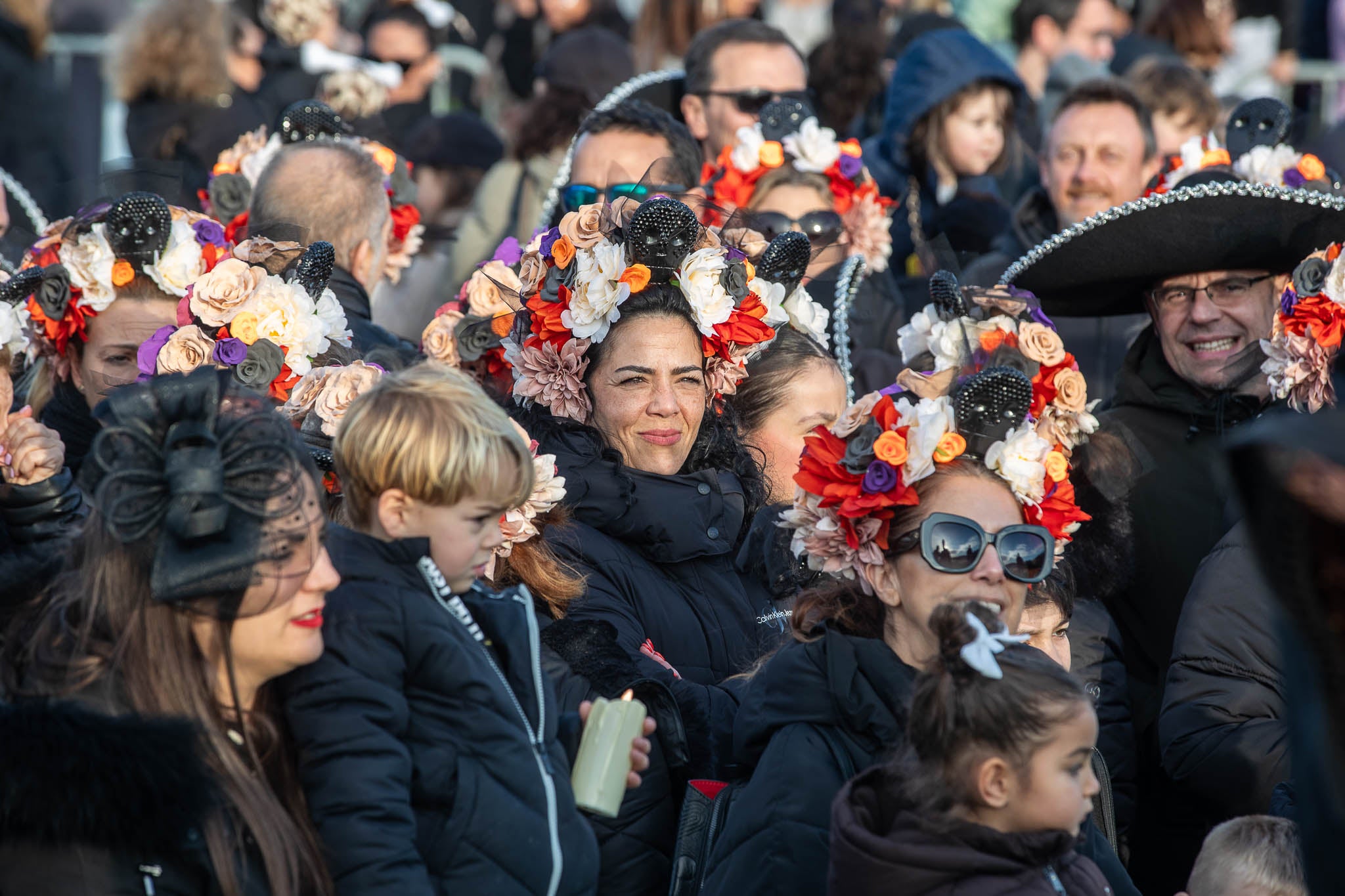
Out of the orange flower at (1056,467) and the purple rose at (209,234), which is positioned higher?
the orange flower at (1056,467)

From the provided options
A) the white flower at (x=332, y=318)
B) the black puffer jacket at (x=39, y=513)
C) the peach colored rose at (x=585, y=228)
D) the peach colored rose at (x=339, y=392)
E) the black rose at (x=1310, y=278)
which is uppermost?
the black rose at (x=1310, y=278)

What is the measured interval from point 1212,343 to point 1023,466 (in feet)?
6.11

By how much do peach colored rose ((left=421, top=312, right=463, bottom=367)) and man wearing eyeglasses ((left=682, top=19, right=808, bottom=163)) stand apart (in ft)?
7.51

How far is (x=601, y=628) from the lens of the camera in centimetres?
392

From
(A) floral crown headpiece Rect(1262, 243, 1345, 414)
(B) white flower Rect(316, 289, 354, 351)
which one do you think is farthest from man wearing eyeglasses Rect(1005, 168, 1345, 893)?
(B) white flower Rect(316, 289, 354, 351)

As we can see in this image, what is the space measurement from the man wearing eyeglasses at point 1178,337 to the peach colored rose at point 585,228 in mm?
1499

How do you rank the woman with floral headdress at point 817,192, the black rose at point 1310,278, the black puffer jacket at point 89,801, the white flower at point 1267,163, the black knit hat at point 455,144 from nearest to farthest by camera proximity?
the black puffer jacket at point 89,801
the black rose at point 1310,278
the white flower at point 1267,163
the woman with floral headdress at point 817,192
the black knit hat at point 455,144

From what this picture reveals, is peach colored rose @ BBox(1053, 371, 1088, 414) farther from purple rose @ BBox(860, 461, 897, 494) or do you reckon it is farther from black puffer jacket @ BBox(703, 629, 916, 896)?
black puffer jacket @ BBox(703, 629, 916, 896)

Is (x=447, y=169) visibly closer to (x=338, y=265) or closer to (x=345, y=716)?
(x=338, y=265)

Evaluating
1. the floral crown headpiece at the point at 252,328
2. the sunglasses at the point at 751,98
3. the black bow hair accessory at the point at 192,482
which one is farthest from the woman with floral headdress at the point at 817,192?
the black bow hair accessory at the point at 192,482

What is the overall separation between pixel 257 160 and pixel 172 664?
3.80 m

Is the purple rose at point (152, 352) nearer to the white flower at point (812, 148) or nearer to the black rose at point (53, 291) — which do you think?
the black rose at point (53, 291)

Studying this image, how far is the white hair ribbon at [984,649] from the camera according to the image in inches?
118

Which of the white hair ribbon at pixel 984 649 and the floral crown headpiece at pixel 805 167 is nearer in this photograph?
the white hair ribbon at pixel 984 649
